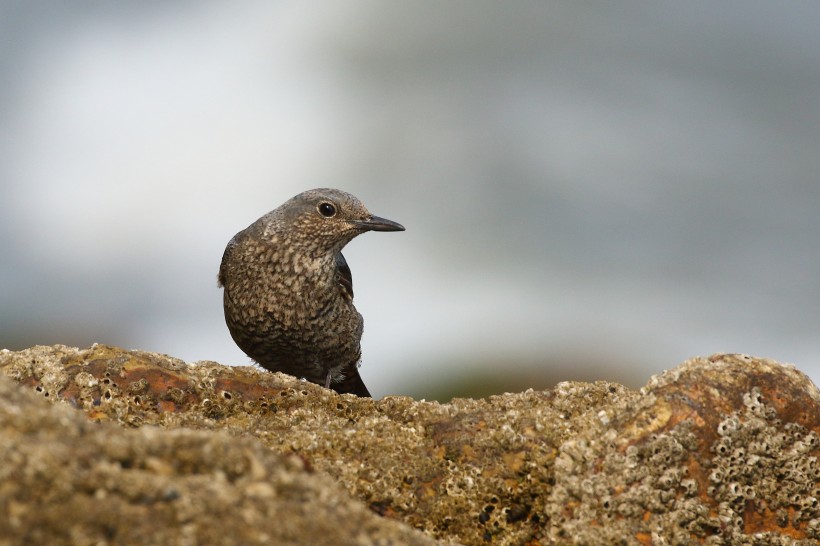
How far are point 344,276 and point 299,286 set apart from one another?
81cm

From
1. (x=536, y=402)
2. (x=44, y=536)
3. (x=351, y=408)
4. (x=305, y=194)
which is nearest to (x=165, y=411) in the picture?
(x=351, y=408)

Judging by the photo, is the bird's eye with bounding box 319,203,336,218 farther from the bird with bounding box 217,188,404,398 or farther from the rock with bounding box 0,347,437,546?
the rock with bounding box 0,347,437,546

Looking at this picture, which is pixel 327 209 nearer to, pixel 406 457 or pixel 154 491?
pixel 406 457

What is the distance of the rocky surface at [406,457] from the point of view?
216cm

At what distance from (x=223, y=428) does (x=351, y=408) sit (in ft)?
2.35

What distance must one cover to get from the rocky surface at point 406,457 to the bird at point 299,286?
2.44 meters

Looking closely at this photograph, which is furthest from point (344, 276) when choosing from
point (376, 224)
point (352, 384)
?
point (352, 384)

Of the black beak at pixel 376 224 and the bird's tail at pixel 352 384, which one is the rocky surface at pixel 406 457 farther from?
the bird's tail at pixel 352 384

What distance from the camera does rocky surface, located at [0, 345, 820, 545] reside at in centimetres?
216

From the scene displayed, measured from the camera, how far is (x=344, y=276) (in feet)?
26.5

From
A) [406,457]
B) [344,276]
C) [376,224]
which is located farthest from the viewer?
[344,276]

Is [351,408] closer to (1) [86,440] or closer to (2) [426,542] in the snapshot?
(2) [426,542]

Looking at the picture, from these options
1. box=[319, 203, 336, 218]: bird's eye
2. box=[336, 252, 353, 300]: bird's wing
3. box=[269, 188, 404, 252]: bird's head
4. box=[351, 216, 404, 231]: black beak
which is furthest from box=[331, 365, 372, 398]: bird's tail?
box=[319, 203, 336, 218]: bird's eye

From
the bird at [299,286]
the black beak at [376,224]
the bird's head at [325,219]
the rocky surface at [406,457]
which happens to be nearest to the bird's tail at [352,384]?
the bird at [299,286]
